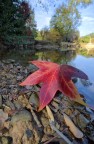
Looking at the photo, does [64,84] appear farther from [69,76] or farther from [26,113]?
[26,113]

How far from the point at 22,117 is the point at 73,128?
13.4 inches

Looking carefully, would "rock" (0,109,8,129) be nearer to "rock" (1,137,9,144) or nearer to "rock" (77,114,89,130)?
"rock" (1,137,9,144)

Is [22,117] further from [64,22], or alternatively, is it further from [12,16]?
[64,22]

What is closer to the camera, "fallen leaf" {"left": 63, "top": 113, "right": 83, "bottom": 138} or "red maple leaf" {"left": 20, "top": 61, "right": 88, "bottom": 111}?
"red maple leaf" {"left": 20, "top": 61, "right": 88, "bottom": 111}

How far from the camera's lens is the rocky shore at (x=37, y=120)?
4.42 feet

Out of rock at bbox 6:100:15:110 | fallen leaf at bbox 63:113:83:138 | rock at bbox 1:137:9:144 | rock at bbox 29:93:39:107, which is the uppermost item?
rock at bbox 29:93:39:107

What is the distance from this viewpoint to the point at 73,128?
1.54 metres

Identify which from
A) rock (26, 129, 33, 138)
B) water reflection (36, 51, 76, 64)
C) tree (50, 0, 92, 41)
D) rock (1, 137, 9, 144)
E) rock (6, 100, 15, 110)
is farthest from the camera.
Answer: tree (50, 0, 92, 41)

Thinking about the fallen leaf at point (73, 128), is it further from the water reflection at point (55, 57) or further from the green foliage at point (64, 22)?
the green foliage at point (64, 22)

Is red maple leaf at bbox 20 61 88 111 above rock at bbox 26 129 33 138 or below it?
above

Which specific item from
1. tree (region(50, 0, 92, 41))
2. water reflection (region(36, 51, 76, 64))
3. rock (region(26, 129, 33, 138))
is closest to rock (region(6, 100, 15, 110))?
rock (region(26, 129, 33, 138))

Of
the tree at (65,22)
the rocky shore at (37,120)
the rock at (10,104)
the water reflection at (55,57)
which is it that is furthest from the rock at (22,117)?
the tree at (65,22)

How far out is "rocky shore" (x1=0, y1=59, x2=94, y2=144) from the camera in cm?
135

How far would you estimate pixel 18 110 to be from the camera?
158 cm
